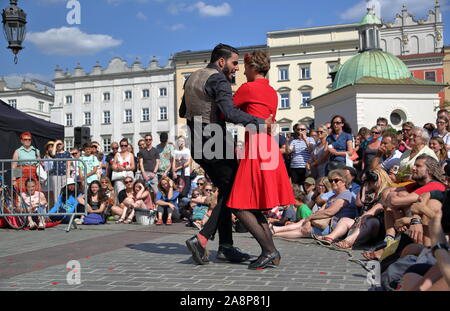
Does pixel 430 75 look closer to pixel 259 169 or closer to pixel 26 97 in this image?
pixel 26 97

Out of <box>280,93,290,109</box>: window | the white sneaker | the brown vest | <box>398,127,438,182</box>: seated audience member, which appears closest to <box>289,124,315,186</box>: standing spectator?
<box>398,127,438,182</box>: seated audience member

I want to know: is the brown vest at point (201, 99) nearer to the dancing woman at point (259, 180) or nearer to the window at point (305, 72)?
the dancing woman at point (259, 180)

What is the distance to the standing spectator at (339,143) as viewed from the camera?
989 cm

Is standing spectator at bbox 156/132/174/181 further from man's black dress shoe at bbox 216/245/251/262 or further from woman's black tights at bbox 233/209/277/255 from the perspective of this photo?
woman's black tights at bbox 233/209/277/255

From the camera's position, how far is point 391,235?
635cm

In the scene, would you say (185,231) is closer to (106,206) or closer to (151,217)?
(151,217)

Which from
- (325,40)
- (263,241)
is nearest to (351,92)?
(325,40)

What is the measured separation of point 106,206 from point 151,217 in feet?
3.95

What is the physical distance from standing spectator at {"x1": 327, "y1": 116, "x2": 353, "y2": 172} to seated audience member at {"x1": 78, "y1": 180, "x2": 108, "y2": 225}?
5.33 metres

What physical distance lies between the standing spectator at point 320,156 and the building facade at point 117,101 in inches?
2388

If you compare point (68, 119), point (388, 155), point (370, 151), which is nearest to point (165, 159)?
point (370, 151)

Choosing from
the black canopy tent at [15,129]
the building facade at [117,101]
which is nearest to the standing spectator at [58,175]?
the black canopy tent at [15,129]

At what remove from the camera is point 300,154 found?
11.4 meters

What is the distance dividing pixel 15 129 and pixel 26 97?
77.7m
